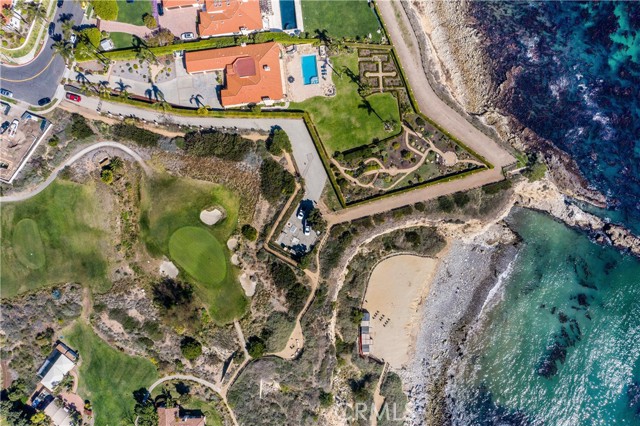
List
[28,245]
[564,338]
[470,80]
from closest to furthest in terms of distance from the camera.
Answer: [28,245]
[564,338]
[470,80]

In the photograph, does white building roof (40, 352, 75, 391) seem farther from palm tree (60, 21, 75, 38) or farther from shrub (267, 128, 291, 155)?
palm tree (60, 21, 75, 38)

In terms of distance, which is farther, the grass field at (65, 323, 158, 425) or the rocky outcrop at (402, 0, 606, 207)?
the rocky outcrop at (402, 0, 606, 207)

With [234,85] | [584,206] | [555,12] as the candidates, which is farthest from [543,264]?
[234,85]

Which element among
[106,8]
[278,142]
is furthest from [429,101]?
[106,8]

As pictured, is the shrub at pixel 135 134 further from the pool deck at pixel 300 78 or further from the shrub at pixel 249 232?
the pool deck at pixel 300 78

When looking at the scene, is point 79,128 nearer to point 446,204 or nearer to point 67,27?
point 67,27

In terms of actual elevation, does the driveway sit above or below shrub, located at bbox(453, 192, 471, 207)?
below

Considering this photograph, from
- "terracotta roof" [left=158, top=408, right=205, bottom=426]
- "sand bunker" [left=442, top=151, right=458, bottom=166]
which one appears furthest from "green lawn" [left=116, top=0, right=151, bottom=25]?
"terracotta roof" [left=158, top=408, right=205, bottom=426]
